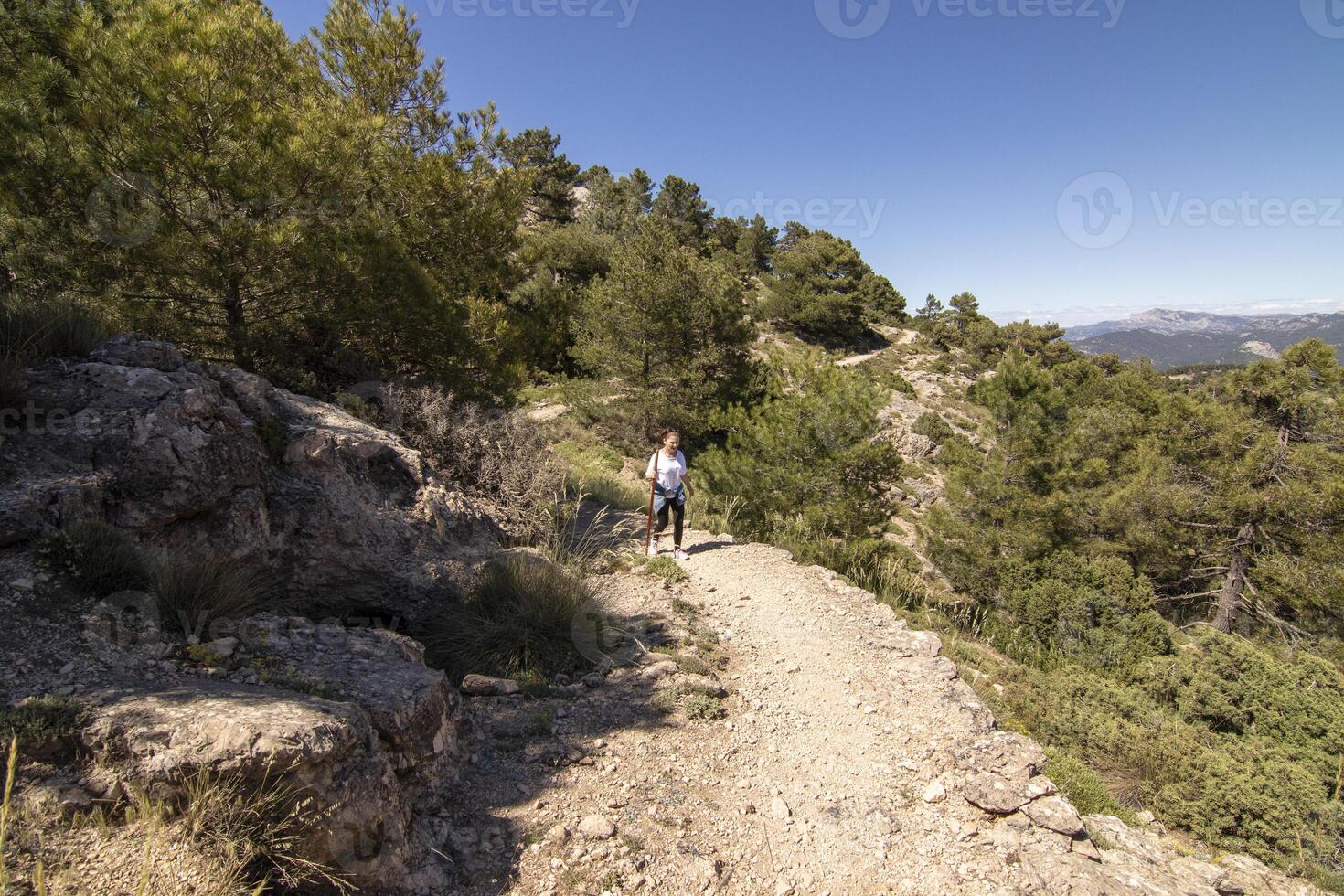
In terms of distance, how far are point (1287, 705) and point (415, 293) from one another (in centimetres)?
1239

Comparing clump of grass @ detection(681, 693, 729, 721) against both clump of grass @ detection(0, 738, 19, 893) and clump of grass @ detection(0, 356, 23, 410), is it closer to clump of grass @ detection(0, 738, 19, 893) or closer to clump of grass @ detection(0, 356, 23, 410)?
clump of grass @ detection(0, 738, 19, 893)

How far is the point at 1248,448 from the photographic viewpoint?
12.2 metres

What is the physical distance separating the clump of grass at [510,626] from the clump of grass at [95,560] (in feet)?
6.85

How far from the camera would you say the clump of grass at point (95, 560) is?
318 cm

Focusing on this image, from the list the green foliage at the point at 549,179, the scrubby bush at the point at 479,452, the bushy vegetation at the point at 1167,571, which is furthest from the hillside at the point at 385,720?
the green foliage at the point at 549,179

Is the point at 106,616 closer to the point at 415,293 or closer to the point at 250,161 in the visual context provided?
the point at 250,161

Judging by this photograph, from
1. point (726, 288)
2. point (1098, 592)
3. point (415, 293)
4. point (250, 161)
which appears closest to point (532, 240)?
point (415, 293)

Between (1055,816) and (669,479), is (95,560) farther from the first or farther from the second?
(1055,816)

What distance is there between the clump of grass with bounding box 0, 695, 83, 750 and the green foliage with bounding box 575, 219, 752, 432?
45.7ft

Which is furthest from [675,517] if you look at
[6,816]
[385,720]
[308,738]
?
[6,816]

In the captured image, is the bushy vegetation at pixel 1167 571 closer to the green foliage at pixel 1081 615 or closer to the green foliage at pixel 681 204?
the green foliage at pixel 1081 615

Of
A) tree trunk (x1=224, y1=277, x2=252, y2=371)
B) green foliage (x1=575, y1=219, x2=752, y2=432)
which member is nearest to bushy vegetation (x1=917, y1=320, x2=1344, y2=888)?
green foliage (x1=575, y1=219, x2=752, y2=432)

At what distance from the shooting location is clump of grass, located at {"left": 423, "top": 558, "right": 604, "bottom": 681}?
16.1 feet
